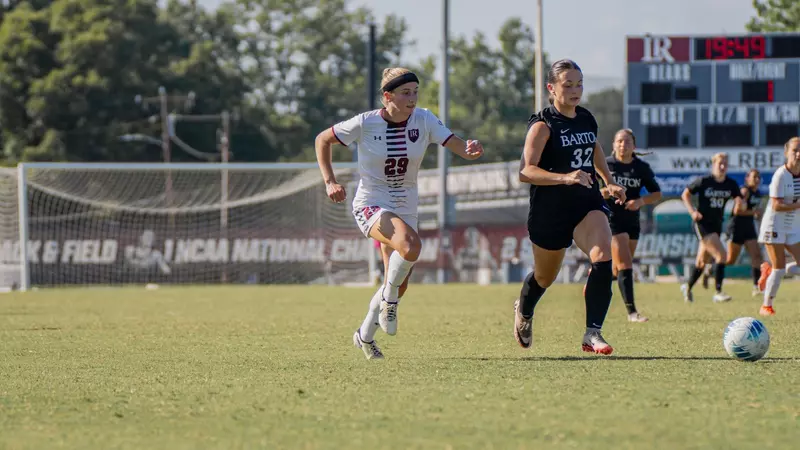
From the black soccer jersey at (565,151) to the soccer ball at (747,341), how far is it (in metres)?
1.37

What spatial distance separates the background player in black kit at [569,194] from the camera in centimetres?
844

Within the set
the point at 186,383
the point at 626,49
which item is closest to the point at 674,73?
the point at 626,49

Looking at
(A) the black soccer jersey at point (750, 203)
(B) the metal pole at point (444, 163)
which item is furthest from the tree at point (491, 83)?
(A) the black soccer jersey at point (750, 203)

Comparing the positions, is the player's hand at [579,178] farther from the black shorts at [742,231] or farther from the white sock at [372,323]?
the black shorts at [742,231]

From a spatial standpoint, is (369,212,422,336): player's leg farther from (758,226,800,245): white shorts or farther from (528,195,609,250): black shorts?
(758,226,800,245): white shorts

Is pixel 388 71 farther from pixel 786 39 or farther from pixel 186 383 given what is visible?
pixel 786 39

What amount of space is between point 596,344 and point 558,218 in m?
0.86

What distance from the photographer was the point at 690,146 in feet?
94.3

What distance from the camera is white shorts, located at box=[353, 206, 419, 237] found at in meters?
8.65

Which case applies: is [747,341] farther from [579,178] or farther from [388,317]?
[388,317]

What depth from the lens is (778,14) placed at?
49406mm

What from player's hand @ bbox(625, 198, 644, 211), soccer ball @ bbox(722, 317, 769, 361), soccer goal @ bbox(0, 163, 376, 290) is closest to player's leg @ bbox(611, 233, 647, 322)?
player's hand @ bbox(625, 198, 644, 211)

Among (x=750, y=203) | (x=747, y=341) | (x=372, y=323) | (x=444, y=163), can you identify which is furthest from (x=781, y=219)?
(x=444, y=163)

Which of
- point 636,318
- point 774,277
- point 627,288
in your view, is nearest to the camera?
point 636,318
